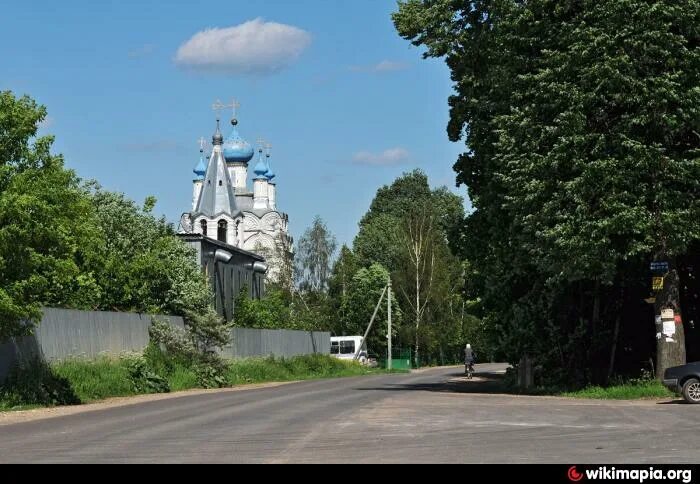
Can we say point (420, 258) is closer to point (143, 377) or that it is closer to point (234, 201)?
point (234, 201)

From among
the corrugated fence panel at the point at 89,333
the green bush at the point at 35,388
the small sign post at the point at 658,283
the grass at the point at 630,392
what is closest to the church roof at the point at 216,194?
the corrugated fence panel at the point at 89,333

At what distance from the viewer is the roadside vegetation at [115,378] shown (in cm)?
2791

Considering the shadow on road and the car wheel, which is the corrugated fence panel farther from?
the car wheel

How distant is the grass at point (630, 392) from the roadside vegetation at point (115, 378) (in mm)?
13262

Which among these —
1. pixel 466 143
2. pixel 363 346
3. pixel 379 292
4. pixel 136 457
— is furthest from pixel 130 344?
pixel 379 292

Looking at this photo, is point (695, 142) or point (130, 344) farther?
point (130, 344)

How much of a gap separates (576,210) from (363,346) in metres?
62.7

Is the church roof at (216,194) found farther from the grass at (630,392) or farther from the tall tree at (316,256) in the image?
the grass at (630,392)

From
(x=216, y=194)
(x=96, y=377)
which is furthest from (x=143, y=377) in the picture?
(x=216, y=194)

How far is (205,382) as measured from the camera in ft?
139

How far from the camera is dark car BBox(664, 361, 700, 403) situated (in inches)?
992

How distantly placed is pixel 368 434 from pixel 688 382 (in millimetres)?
11328

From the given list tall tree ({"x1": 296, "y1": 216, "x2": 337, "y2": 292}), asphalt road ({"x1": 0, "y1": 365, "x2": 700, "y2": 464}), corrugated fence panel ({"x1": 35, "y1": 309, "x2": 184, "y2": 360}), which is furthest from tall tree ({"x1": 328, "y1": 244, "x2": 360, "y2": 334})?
asphalt road ({"x1": 0, "y1": 365, "x2": 700, "y2": 464})
